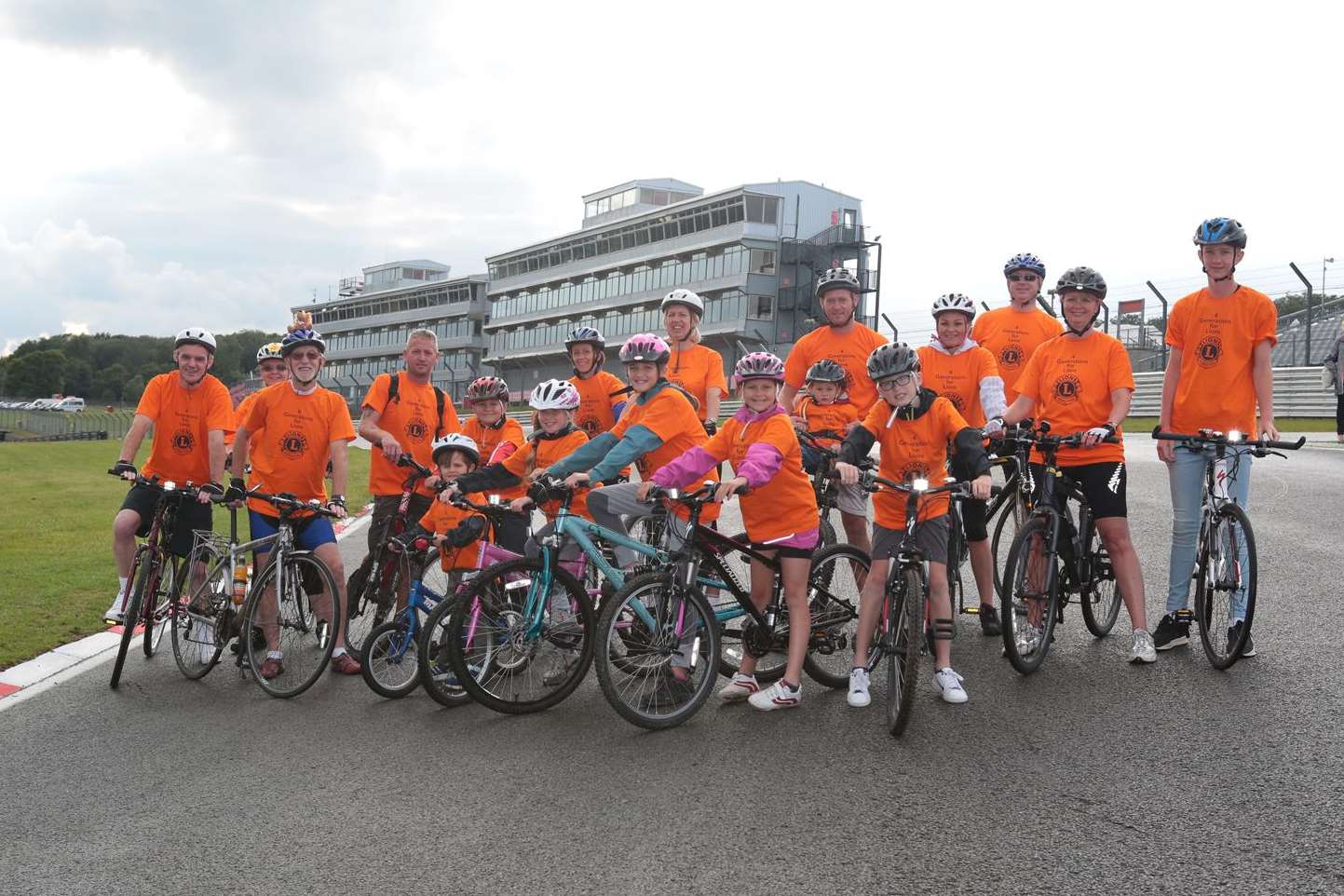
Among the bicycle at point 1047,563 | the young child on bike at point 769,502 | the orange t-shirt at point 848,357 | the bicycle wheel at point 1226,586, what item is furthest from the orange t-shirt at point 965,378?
the young child on bike at point 769,502

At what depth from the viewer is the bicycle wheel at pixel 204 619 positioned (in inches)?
268

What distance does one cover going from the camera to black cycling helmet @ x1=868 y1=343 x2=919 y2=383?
18.8 ft

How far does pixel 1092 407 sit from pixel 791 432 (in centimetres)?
204

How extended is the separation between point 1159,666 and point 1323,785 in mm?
1895

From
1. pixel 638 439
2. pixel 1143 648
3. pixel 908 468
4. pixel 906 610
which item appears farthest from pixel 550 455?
pixel 1143 648

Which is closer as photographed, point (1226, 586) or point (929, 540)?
point (929, 540)

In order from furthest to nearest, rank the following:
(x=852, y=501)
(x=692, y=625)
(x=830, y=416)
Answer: (x=830, y=416) < (x=852, y=501) < (x=692, y=625)

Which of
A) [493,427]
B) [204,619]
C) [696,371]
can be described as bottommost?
[204,619]

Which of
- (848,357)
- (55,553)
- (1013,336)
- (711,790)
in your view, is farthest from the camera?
(55,553)

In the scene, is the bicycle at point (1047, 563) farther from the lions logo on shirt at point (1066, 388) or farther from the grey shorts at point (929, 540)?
the grey shorts at point (929, 540)

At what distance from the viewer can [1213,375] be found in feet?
21.3

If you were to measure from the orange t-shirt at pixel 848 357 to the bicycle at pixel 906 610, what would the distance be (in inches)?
85.4

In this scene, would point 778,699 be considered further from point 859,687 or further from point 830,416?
point 830,416

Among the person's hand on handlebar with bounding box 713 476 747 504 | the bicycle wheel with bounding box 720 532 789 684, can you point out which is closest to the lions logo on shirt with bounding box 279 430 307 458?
the bicycle wheel with bounding box 720 532 789 684
